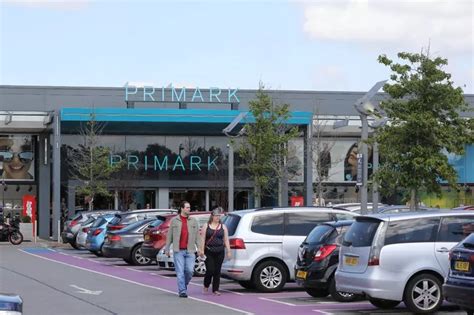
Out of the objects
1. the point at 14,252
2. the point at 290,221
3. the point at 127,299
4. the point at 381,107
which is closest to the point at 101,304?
the point at 127,299

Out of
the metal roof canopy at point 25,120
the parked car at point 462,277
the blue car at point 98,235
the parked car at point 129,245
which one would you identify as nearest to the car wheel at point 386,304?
the parked car at point 462,277

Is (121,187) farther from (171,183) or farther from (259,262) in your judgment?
(259,262)

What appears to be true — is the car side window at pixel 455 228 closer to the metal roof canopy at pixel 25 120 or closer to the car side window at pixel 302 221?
the car side window at pixel 302 221

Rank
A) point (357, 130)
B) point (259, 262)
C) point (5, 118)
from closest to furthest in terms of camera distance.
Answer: point (259, 262), point (5, 118), point (357, 130)

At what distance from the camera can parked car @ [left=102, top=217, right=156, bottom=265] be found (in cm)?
2692

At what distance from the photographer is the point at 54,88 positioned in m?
47.7

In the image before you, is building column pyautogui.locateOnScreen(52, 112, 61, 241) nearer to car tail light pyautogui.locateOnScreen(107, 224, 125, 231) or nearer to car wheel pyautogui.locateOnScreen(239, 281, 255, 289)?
car tail light pyautogui.locateOnScreen(107, 224, 125, 231)

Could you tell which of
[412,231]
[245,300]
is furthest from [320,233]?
[412,231]

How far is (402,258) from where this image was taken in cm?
1402

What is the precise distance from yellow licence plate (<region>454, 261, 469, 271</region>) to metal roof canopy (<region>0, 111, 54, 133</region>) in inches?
1398

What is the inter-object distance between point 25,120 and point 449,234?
115 feet

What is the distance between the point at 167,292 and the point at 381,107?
8.23 m

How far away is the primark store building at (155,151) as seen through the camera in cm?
4734

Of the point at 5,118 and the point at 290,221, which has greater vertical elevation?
the point at 5,118
